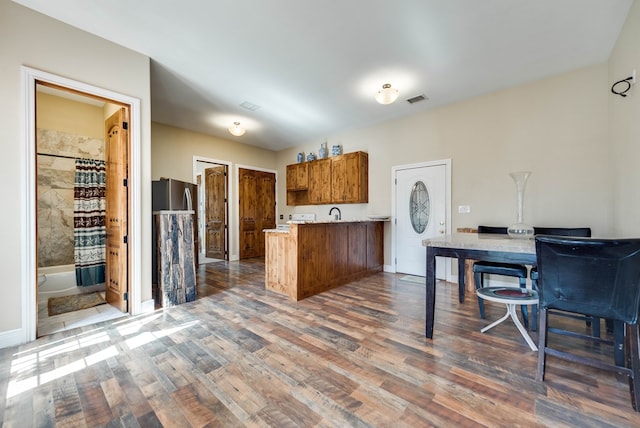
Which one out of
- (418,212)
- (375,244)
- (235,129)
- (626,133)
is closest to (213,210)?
(235,129)

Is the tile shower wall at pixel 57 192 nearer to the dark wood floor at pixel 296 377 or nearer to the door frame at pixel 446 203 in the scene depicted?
the dark wood floor at pixel 296 377

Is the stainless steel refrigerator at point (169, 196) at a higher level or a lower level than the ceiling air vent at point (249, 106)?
lower

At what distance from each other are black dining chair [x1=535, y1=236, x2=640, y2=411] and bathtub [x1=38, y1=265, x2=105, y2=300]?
5355 millimetres

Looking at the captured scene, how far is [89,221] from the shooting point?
146 inches

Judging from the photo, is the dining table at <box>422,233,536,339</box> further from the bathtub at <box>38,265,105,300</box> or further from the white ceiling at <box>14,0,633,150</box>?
the bathtub at <box>38,265,105,300</box>

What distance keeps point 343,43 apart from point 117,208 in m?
3.16

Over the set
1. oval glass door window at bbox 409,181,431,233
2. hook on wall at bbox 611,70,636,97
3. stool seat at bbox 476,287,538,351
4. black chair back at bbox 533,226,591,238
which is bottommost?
stool seat at bbox 476,287,538,351

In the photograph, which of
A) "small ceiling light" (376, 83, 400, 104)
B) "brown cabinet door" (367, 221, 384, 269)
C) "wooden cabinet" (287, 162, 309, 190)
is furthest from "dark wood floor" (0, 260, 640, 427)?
"wooden cabinet" (287, 162, 309, 190)

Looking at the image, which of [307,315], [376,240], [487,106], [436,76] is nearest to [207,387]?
[307,315]

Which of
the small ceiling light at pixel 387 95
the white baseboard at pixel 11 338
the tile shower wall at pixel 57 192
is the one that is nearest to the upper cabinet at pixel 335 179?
the small ceiling light at pixel 387 95

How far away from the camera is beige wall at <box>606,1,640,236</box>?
219 centimetres

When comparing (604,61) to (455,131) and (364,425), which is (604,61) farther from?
(364,425)

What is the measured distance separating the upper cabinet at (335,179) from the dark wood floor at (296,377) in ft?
9.74

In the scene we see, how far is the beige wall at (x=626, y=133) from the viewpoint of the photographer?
219 cm
